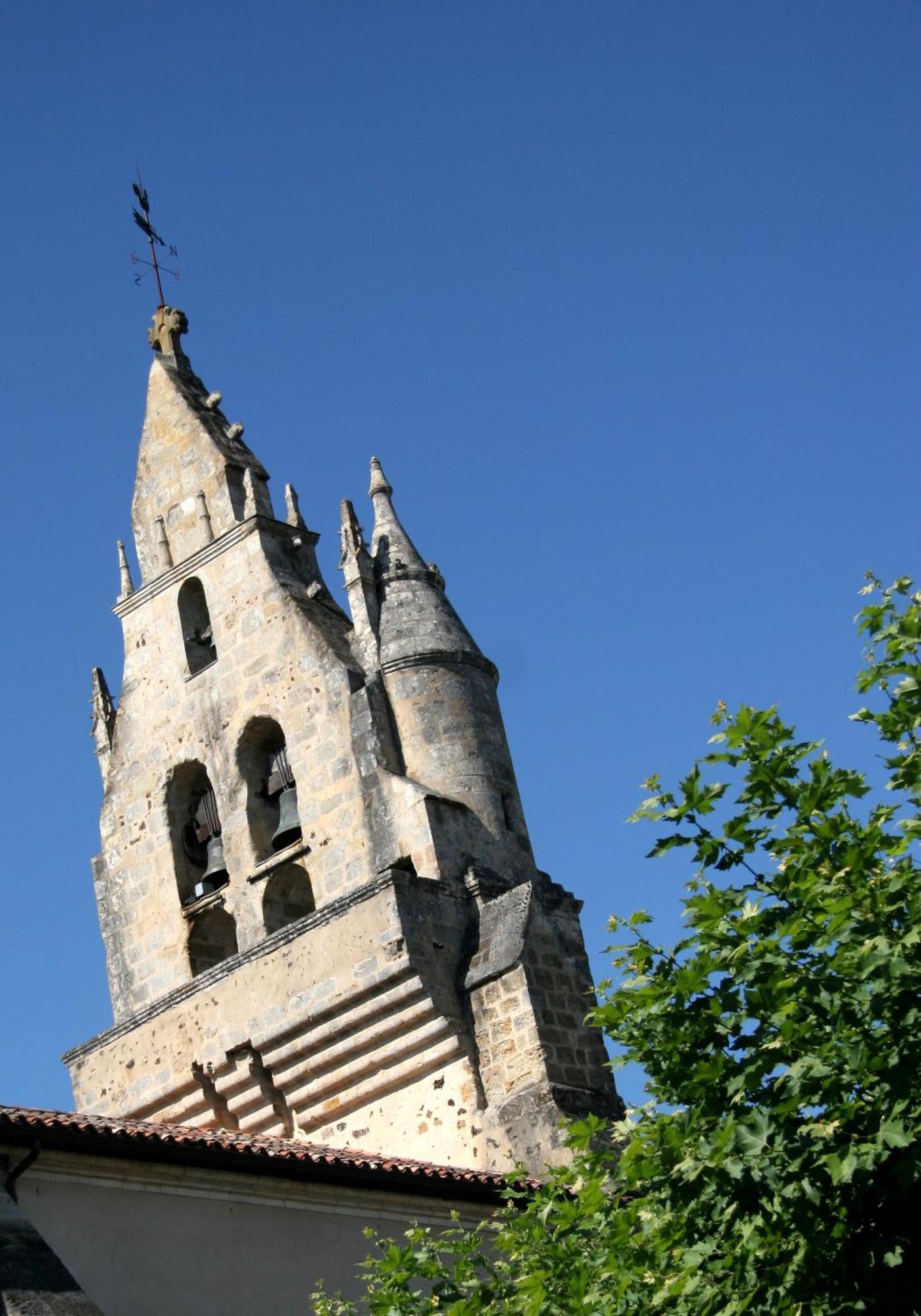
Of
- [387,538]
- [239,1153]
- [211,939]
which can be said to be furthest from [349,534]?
[239,1153]

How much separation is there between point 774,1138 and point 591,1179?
6.73ft

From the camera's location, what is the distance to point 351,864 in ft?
68.4

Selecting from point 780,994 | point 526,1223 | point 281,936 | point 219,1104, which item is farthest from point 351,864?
point 780,994

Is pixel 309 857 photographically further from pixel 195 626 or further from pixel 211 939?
pixel 195 626

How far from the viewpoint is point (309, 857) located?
21344 mm

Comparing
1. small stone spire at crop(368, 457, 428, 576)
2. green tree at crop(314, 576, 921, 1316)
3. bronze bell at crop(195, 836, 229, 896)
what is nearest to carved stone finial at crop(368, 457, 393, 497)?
small stone spire at crop(368, 457, 428, 576)

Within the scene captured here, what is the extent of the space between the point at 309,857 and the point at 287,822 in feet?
2.09

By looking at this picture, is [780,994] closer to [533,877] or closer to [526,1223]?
[526,1223]

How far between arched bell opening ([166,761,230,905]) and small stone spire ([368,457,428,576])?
280 centimetres

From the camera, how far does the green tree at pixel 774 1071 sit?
1130 centimetres

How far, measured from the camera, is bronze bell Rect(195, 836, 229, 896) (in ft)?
73.9

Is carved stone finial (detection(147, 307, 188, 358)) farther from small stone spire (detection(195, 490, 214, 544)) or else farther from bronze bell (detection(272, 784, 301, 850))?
bronze bell (detection(272, 784, 301, 850))

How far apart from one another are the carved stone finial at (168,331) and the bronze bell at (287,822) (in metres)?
6.00

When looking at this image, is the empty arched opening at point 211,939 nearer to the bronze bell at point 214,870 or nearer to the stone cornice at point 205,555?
the bronze bell at point 214,870
